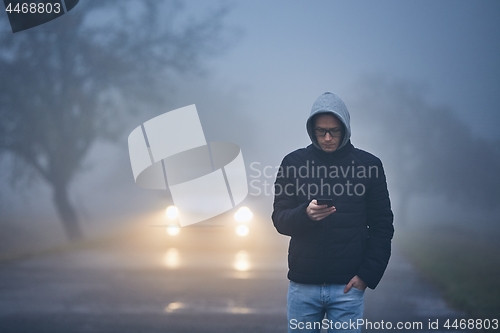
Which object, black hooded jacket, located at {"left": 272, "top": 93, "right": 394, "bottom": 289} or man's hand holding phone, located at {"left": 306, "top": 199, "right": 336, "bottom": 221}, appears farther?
black hooded jacket, located at {"left": 272, "top": 93, "right": 394, "bottom": 289}

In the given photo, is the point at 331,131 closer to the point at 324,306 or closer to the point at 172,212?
the point at 324,306

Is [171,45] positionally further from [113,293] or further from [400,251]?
[400,251]

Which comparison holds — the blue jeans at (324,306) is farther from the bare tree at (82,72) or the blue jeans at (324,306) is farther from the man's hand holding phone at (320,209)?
the bare tree at (82,72)

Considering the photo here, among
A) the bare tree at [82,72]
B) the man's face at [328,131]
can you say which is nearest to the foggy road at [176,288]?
the bare tree at [82,72]

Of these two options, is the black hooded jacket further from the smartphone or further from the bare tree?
the bare tree

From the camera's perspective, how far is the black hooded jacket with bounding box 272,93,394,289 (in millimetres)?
2109

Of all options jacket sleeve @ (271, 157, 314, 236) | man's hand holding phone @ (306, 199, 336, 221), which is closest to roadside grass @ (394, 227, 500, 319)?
jacket sleeve @ (271, 157, 314, 236)

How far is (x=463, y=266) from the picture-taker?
308 cm

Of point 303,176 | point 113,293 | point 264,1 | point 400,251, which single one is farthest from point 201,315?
point 264,1

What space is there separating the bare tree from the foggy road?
32cm

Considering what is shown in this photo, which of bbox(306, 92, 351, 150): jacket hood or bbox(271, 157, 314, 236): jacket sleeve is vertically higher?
bbox(306, 92, 351, 150): jacket hood

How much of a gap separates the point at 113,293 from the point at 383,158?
1819 mm

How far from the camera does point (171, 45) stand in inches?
129

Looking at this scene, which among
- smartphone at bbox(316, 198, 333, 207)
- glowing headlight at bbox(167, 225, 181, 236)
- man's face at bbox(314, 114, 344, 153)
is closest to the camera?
smartphone at bbox(316, 198, 333, 207)
